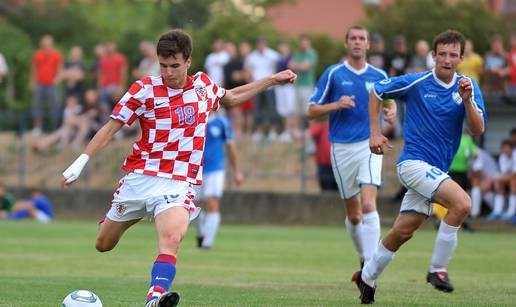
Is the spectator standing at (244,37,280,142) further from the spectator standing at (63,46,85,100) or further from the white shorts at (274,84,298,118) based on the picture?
the spectator standing at (63,46,85,100)

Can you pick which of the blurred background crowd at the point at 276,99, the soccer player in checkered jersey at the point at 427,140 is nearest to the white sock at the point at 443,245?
the soccer player in checkered jersey at the point at 427,140

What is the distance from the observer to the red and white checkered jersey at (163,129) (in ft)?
31.1

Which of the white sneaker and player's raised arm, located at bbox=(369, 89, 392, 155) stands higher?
player's raised arm, located at bbox=(369, 89, 392, 155)

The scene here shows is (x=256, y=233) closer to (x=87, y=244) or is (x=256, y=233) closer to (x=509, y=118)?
(x=87, y=244)

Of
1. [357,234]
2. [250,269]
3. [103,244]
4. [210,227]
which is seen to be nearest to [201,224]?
[210,227]

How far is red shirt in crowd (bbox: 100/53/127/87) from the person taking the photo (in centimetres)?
2809

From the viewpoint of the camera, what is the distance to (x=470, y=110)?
10102mm

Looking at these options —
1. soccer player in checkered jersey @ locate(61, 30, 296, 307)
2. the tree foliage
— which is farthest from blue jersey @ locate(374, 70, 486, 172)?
the tree foliage

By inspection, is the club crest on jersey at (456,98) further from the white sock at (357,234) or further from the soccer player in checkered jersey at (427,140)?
the white sock at (357,234)

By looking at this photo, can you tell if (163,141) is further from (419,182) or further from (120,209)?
(419,182)

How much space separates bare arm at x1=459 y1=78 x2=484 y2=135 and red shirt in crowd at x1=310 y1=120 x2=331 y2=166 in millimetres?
14543

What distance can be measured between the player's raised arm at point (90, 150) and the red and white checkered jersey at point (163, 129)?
107 mm

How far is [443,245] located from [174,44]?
3435 mm

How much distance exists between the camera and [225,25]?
41812 mm
